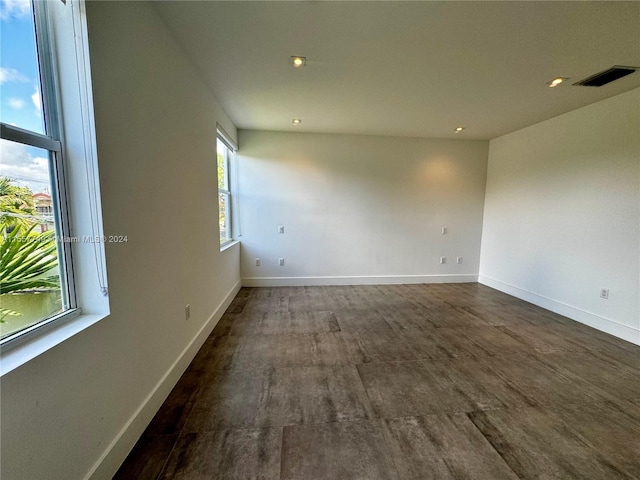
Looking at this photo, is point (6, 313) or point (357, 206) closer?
point (6, 313)

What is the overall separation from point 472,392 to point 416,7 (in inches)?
101

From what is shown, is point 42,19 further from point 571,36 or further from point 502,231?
point 502,231

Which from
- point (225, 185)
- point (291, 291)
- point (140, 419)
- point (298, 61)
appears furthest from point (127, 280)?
point (291, 291)

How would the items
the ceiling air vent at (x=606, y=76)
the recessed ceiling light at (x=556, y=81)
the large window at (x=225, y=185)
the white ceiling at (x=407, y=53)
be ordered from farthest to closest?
the large window at (x=225, y=185), the recessed ceiling light at (x=556, y=81), the ceiling air vent at (x=606, y=76), the white ceiling at (x=407, y=53)

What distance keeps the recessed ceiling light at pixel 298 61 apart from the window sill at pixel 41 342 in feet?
7.08

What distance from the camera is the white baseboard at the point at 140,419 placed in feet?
3.86

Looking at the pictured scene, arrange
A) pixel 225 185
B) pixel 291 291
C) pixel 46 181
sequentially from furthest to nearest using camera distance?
pixel 291 291, pixel 225 185, pixel 46 181

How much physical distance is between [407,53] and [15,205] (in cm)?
245

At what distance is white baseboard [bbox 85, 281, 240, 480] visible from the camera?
1178 mm

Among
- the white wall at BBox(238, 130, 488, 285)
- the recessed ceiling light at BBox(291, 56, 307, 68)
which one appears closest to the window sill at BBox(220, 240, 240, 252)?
the white wall at BBox(238, 130, 488, 285)

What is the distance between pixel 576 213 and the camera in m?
3.11

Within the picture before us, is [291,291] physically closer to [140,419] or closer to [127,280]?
[140,419]

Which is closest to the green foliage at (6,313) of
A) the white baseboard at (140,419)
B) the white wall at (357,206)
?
the white baseboard at (140,419)

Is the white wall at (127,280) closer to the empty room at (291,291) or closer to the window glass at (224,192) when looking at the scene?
the empty room at (291,291)
